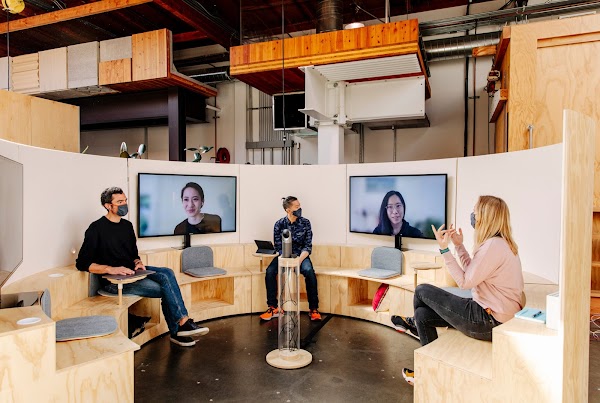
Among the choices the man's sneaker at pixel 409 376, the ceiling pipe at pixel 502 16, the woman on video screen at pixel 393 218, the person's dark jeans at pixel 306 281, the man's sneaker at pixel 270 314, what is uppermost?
the ceiling pipe at pixel 502 16

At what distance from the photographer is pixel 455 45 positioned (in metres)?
6.05

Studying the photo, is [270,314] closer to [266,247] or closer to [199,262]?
[266,247]

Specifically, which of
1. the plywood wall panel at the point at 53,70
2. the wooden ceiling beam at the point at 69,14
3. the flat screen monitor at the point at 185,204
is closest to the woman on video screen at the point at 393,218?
the flat screen monitor at the point at 185,204

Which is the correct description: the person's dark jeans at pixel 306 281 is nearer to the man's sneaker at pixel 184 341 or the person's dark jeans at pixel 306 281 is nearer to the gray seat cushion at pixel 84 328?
the man's sneaker at pixel 184 341

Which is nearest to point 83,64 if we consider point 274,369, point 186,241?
point 186,241

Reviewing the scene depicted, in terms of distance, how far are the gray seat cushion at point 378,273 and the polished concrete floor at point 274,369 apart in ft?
1.78

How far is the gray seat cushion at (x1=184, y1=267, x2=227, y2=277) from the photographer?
4.62 meters

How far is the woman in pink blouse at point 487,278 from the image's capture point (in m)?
2.50

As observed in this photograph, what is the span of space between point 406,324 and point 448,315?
132 cm

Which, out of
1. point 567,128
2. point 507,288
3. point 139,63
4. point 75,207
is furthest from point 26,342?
point 139,63

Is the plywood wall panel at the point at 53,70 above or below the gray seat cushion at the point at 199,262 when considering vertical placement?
above

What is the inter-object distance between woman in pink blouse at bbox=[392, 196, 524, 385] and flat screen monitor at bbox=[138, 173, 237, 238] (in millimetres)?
3144

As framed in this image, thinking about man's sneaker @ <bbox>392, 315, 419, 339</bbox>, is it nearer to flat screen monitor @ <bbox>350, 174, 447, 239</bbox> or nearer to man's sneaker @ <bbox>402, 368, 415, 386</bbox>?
man's sneaker @ <bbox>402, 368, 415, 386</bbox>

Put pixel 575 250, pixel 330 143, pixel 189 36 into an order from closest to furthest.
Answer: pixel 575 250 → pixel 330 143 → pixel 189 36
